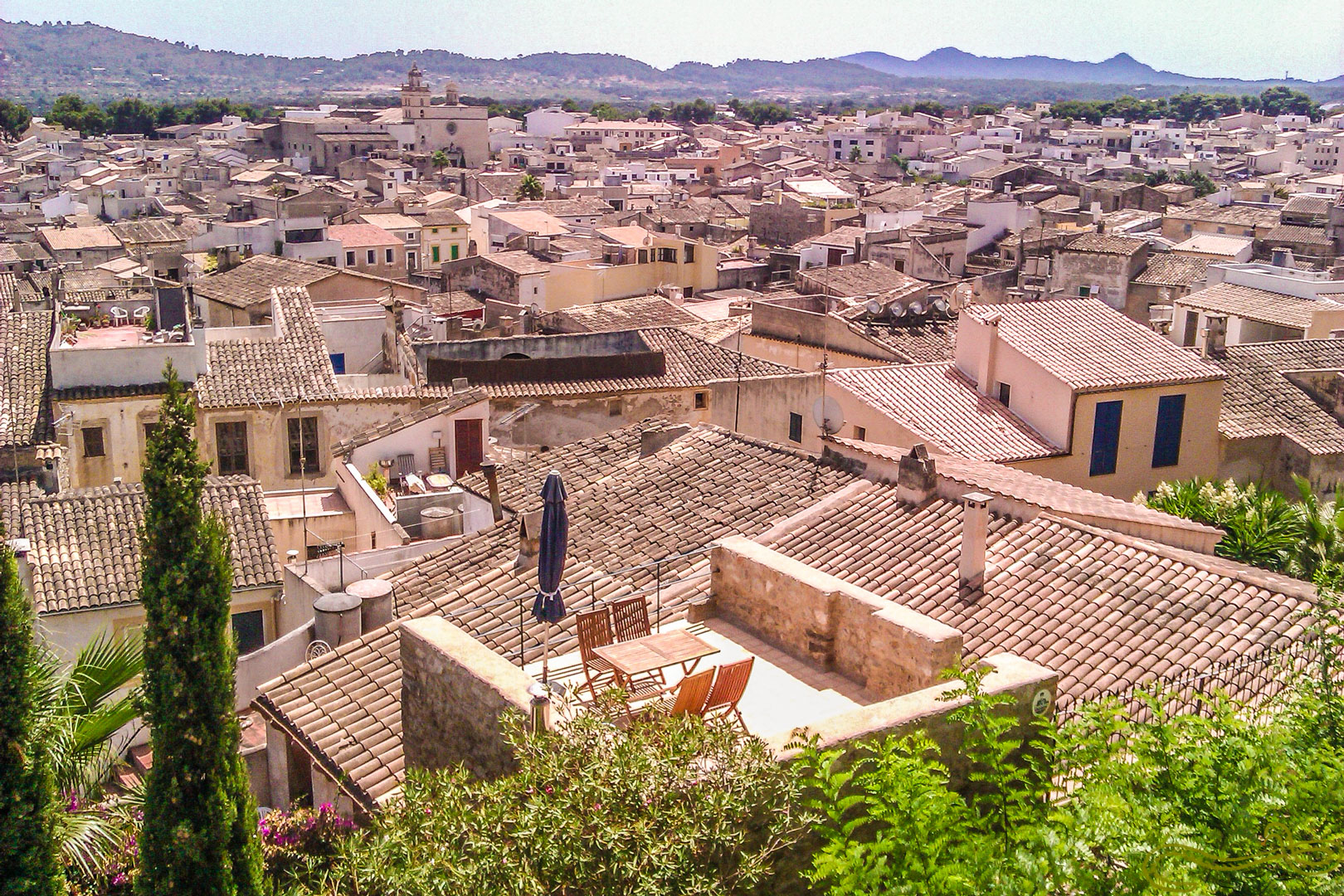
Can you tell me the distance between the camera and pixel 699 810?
562 centimetres

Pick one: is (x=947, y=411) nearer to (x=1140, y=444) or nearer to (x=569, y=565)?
(x=1140, y=444)

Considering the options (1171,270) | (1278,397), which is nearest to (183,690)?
(1278,397)

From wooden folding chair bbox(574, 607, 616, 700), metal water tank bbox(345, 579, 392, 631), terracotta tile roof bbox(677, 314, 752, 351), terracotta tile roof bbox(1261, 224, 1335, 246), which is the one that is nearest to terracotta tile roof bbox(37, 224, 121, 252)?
terracotta tile roof bbox(677, 314, 752, 351)

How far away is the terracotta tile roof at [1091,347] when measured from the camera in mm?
19359

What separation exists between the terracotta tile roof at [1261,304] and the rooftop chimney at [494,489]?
776 inches

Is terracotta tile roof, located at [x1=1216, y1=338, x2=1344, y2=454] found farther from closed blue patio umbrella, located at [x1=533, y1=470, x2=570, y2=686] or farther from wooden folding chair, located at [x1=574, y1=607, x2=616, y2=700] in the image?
closed blue patio umbrella, located at [x1=533, y1=470, x2=570, y2=686]

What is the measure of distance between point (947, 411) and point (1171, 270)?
101ft

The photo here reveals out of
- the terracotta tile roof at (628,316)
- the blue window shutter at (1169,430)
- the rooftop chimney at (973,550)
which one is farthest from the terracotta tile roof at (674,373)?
the rooftop chimney at (973,550)

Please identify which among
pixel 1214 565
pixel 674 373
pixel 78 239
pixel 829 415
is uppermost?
pixel 1214 565

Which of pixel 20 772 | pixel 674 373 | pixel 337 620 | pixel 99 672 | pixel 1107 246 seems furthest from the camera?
pixel 1107 246

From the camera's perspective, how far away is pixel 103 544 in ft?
49.4

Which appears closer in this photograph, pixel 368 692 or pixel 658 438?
pixel 368 692

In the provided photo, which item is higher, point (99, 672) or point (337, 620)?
point (99, 672)

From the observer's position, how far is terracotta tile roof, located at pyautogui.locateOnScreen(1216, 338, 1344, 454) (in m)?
22.2
